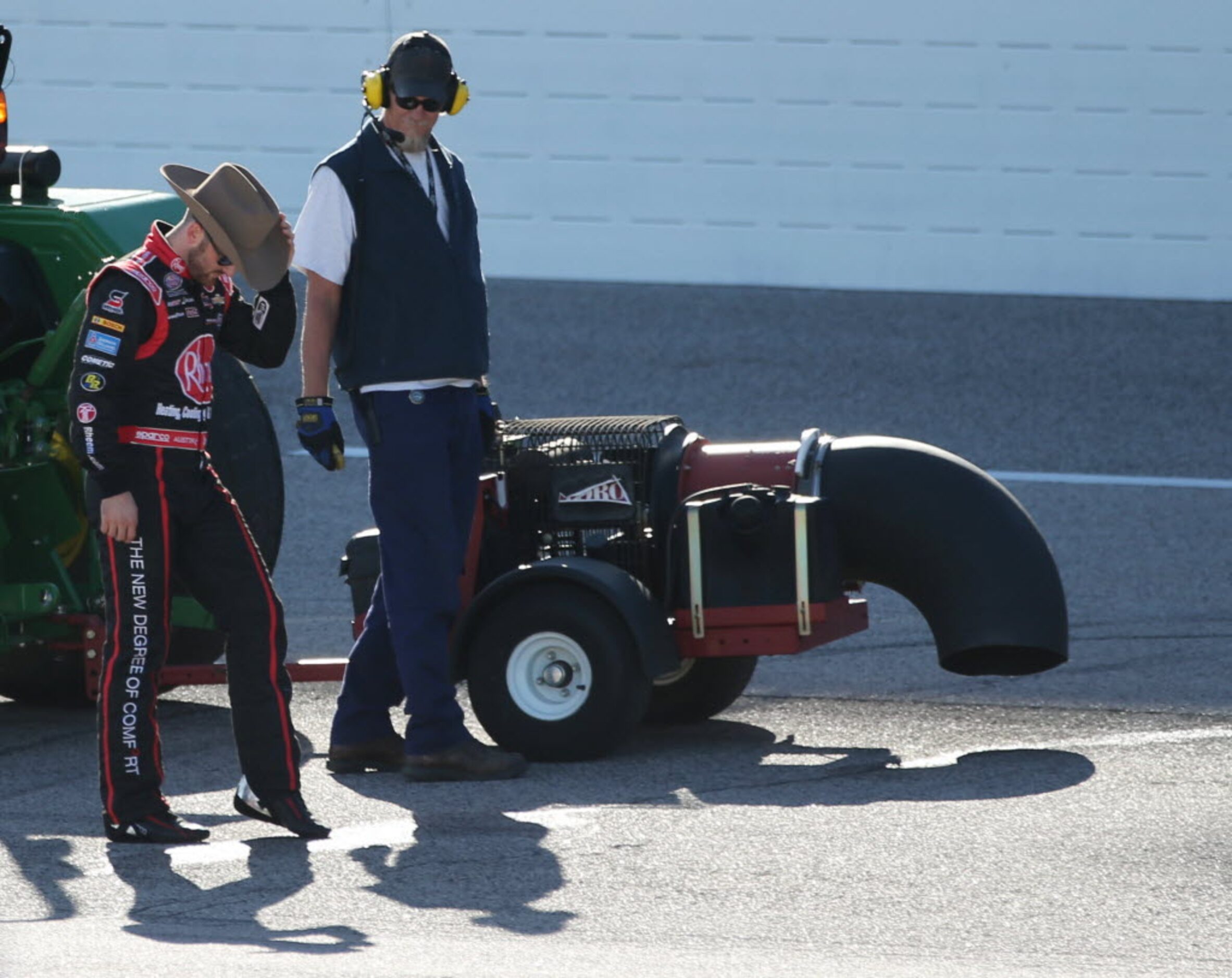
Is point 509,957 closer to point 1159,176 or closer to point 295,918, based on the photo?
point 295,918

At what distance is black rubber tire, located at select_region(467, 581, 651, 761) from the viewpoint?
6.90m

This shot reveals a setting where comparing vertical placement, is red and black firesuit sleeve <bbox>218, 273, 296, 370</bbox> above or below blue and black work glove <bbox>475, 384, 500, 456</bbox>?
above

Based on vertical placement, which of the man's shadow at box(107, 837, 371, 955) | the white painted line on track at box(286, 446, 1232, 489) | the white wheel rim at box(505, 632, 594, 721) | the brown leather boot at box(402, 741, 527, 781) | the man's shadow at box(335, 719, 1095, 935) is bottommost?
the man's shadow at box(107, 837, 371, 955)

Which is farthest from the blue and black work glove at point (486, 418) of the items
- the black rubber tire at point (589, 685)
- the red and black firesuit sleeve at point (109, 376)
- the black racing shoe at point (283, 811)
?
the black racing shoe at point (283, 811)

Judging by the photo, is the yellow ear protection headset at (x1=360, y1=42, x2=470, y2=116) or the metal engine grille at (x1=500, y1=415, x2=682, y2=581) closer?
the yellow ear protection headset at (x1=360, y1=42, x2=470, y2=116)

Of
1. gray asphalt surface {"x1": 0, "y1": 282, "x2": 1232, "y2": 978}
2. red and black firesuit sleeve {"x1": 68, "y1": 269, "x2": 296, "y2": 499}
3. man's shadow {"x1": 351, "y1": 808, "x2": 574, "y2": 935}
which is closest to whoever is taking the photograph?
gray asphalt surface {"x1": 0, "y1": 282, "x2": 1232, "y2": 978}

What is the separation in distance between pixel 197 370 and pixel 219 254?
292 millimetres

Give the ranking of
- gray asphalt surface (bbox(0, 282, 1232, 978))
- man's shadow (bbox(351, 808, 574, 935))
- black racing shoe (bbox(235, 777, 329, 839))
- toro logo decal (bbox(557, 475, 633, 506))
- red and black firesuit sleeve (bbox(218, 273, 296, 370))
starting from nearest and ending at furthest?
gray asphalt surface (bbox(0, 282, 1232, 978)) → man's shadow (bbox(351, 808, 574, 935)) → black racing shoe (bbox(235, 777, 329, 839)) → red and black firesuit sleeve (bbox(218, 273, 296, 370)) → toro logo decal (bbox(557, 475, 633, 506))

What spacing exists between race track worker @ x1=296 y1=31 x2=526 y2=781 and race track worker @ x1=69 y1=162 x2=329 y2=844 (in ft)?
1.68

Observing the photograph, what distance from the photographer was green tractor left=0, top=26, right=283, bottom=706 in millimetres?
7430

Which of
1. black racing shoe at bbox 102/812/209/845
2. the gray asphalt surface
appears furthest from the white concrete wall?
black racing shoe at bbox 102/812/209/845

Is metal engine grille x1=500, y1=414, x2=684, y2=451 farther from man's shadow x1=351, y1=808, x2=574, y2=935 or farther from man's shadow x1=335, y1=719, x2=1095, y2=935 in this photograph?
man's shadow x1=351, y1=808, x2=574, y2=935

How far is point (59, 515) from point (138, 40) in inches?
465

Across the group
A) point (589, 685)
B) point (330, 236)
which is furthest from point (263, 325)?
Result: point (589, 685)
